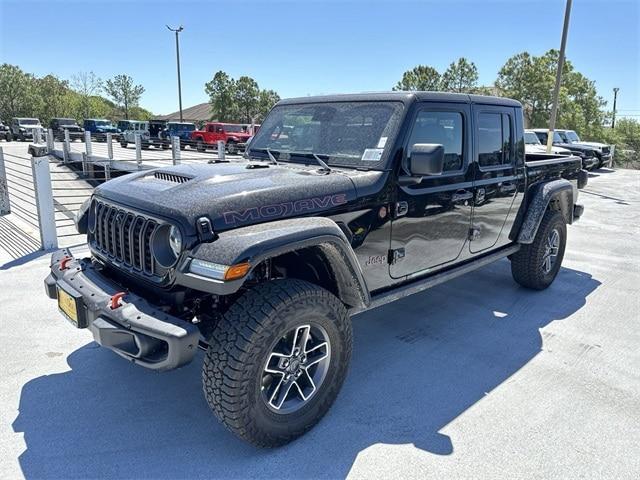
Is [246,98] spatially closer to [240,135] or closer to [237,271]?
[240,135]

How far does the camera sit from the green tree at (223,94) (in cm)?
4600

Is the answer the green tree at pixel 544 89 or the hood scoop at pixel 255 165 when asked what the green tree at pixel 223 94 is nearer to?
the green tree at pixel 544 89

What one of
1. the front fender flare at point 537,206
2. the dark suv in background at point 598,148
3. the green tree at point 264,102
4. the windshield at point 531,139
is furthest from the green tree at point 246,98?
the front fender flare at point 537,206

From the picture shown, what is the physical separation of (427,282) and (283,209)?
146 cm

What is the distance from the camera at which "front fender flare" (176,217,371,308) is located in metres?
2.15

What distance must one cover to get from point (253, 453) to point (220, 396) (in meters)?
0.44

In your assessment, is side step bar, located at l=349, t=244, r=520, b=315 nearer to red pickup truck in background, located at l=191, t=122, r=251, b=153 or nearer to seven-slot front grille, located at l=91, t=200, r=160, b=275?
seven-slot front grille, located at l=91, t=200, r=160, b=275

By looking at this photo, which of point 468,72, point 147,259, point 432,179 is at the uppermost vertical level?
point 468,72

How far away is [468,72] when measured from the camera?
34500 mm

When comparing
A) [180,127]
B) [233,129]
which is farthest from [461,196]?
[180,127]

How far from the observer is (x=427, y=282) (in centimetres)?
350

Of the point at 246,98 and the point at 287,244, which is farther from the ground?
the point at 246,98

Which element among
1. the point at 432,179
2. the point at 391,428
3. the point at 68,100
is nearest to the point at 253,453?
the point at 391,428

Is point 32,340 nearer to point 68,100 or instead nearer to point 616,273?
point 616,273
